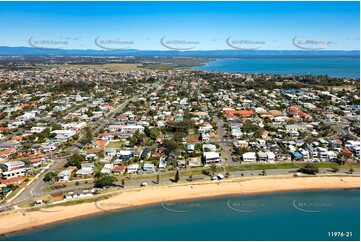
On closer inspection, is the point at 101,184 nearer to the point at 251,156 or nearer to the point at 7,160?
the point at 7,160

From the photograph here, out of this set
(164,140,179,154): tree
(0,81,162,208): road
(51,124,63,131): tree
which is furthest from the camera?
(51,124,63,131): tree

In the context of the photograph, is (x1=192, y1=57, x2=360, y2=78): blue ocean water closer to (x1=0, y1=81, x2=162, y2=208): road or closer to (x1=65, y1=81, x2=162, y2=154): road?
(x1=65, y1=81, x2=162, y2=154): road

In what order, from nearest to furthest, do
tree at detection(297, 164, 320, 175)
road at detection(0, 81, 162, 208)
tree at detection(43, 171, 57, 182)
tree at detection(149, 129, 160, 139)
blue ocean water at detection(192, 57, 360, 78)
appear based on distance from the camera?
1. road at detection(0, 81, 162, 208)
2. tree at detection(43, 171, 57, 182)
3. tree at detection(297, 164, 320, 175)
4. tree at detection(149, 129, 160, 139)
5. blue ocean water at detection(192, 57, 360, 78)

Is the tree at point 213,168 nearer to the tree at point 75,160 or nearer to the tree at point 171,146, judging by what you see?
the tree at point 171,146

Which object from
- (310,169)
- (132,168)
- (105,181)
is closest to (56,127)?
(132,168)

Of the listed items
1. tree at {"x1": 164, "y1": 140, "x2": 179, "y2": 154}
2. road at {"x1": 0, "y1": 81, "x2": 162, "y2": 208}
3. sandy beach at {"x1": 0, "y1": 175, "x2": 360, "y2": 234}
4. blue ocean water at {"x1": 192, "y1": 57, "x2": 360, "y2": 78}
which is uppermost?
blue ocean water at {"x1": 192, "y1": 57, "x2": 360, "y2": 78}

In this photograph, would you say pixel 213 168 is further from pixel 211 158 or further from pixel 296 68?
pixel 296 68

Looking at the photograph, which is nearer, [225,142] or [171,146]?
[171,146]

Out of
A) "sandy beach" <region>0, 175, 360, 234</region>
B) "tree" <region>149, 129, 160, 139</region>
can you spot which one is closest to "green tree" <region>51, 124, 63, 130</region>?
"tree" <region>149, 129, 160, 139</region>

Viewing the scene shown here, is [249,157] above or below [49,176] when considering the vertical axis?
above
